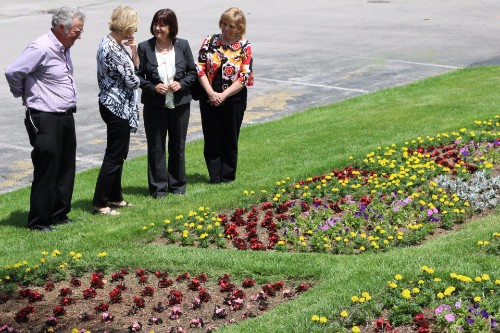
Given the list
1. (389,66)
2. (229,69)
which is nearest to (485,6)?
(389,66)

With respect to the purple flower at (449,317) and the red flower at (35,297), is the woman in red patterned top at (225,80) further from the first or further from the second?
the purple flower at (449,317)

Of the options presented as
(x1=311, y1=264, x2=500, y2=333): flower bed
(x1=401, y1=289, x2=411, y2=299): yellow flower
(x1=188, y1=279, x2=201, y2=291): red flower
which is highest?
(x1=401, y1=289, x2=411, y2=299): yellow flower

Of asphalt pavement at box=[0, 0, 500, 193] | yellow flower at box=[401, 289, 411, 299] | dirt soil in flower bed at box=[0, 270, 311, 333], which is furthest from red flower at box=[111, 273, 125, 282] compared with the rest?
asphalt pavement at box=[0, 0, 500, 193]

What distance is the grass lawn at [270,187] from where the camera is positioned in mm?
7137

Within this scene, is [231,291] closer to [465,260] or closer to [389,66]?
[465,260]

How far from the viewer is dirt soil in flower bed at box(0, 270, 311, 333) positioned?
6.75 m

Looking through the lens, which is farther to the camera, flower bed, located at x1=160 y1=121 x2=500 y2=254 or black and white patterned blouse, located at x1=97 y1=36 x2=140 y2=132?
black and white patterned blouse, located at x1=97 y1=36 x2=140 y2=132

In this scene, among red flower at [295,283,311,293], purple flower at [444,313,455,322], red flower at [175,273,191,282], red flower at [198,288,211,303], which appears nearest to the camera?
purple flower at [444,313,455,322]

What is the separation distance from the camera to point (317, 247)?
8211mm

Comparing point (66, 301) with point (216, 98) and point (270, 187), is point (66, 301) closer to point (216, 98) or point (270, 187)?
point (270, 187)

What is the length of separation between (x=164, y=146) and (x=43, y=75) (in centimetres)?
174

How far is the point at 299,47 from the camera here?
67.4 ft

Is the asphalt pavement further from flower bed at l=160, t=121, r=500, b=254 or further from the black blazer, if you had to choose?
flower bed at l=160, t=121, r=500, b=254

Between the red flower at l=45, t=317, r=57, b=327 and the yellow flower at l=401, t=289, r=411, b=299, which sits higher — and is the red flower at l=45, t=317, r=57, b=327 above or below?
below
